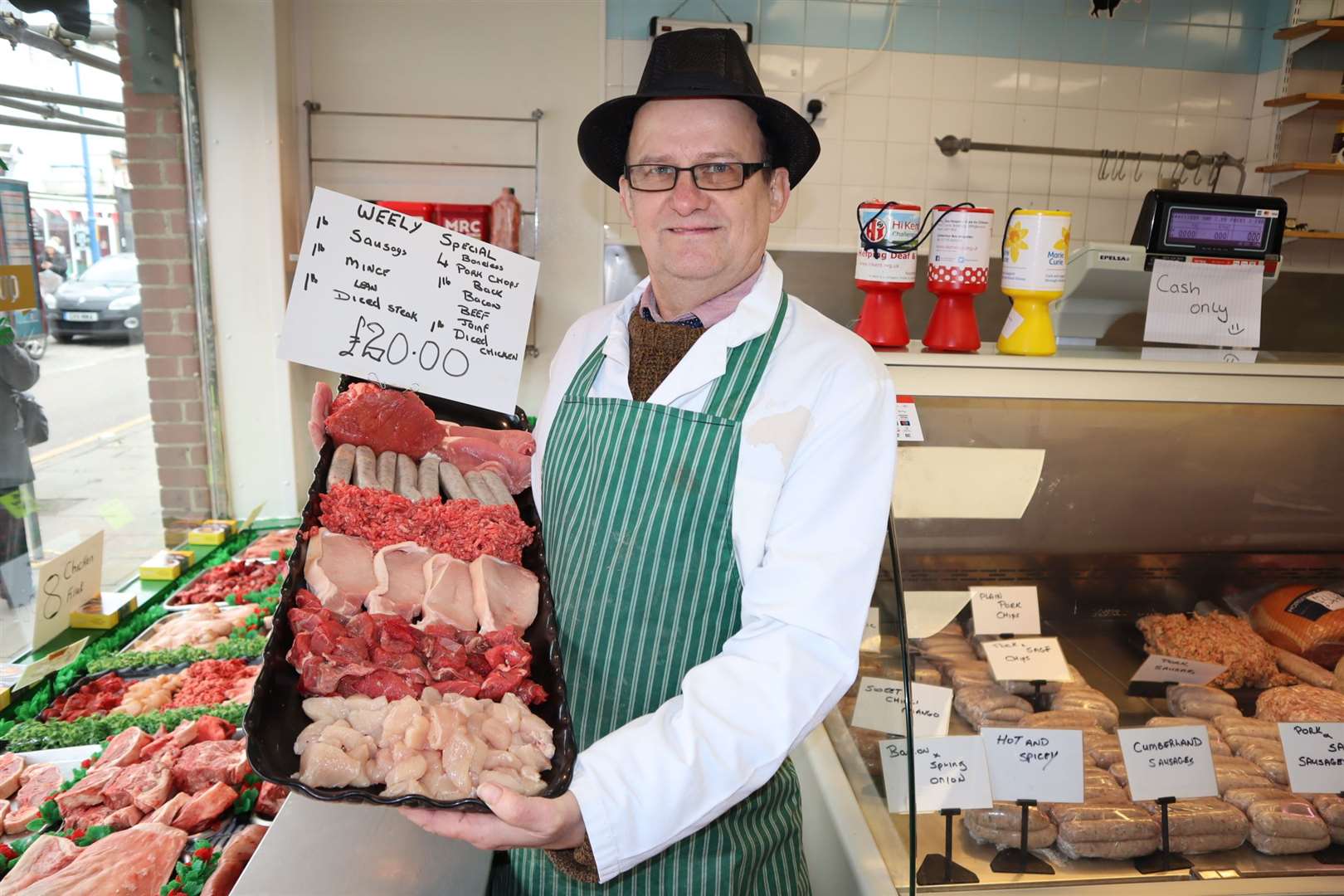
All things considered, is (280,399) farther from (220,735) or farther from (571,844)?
(571,844)

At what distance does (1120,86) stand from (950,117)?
101 centimetres

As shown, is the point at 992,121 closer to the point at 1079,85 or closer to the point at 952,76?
the point at 952,76

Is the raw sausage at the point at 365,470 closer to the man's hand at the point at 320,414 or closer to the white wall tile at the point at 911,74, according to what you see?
the man's hand at the point at 320,414

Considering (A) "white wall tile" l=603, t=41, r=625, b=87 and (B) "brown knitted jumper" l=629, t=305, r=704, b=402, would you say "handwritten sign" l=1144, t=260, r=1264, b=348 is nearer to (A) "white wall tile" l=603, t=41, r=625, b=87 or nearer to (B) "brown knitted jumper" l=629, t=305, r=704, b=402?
(B) "brown knitted jumper" l=629, t=305, r=704, b=402

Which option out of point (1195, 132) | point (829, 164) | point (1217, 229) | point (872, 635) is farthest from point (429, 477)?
point (1195, 132)

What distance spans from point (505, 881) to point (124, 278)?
10.6ft

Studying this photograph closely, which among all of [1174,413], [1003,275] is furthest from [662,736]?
[1174,413]

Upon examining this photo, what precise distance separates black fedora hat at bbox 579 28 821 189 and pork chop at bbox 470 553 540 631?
0.89 meters

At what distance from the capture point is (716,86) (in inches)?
59.1

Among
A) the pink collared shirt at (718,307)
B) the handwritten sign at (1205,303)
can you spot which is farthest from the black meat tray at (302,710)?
the handwritten sign at (1205,303)

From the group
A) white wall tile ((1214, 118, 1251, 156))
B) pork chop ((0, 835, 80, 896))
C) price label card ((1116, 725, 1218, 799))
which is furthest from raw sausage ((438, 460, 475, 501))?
white wall tile ((1214, 118, 1251, 156))

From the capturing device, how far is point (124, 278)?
379 cm

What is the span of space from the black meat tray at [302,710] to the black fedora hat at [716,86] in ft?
3.06

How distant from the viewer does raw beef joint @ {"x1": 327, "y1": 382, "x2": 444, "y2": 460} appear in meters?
2.10
